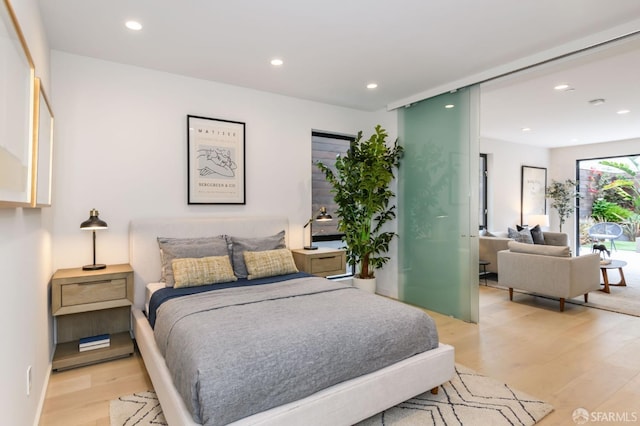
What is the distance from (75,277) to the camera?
2.81 metres

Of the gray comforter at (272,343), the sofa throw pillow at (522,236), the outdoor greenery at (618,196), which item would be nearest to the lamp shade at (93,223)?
the gray comforter at (272,343)

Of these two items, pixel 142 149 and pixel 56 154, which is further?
pixel 142 149

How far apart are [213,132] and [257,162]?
613mm

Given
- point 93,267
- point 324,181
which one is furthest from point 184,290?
point 324,181

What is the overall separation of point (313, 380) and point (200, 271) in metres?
1.62

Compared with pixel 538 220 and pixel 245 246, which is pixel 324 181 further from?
pixel 538 220

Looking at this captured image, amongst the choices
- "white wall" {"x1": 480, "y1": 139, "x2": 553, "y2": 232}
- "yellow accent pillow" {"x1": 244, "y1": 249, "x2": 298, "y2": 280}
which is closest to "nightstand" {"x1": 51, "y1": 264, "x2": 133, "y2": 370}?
"yellow accent pillow" {"x1": 244, "y1": 249, "x2": 298, "y2": 280}

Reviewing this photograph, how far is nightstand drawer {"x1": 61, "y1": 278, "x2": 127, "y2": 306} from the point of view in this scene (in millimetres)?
2809

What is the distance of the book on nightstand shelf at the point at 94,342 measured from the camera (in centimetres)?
296

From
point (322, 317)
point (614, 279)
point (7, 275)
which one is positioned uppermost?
point (7, 275)

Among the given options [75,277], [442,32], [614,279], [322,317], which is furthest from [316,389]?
[614,279]

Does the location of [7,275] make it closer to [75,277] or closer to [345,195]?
[75,277]

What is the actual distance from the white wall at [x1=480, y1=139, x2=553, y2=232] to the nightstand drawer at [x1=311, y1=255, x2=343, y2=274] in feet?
14.8

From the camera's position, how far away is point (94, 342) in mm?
3014
